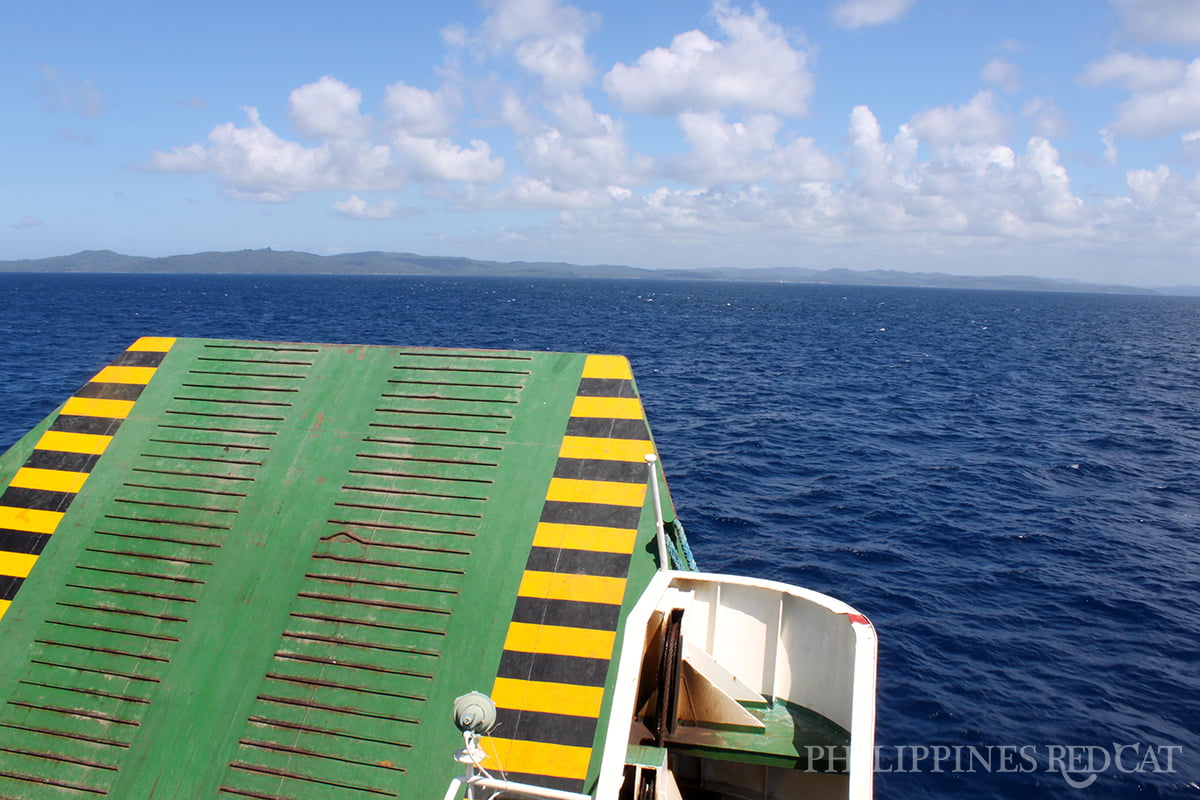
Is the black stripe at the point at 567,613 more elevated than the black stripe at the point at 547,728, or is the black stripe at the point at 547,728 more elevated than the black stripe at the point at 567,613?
the black stripe at the point at 567,613

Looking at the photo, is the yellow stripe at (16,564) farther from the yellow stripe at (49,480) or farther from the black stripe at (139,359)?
the black stripe at (139,359)

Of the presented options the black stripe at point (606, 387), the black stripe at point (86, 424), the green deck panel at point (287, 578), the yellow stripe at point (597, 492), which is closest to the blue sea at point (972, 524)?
the yellow stripe at point (597, 492)

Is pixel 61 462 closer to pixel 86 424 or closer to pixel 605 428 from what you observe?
pixel 86 424

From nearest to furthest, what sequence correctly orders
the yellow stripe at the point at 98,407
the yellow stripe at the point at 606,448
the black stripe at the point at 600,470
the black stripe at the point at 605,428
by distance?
the black stripe at the point at 600,470
the yellow stripe at the point at 606,448
the black stripe at the point at 605,428
the yellow stripe at the point at 98,407

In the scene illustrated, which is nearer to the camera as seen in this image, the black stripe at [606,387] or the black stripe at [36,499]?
the black stripe at [36,499]

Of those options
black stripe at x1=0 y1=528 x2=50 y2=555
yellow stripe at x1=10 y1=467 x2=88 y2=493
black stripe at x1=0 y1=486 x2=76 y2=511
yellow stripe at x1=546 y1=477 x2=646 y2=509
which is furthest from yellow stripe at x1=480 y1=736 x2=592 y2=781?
yellow stripe at x1=10 y1=467 x2=88 y2=493

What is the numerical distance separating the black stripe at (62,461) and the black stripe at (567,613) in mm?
6966

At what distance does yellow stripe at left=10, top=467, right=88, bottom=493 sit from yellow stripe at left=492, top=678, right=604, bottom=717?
23.2ft

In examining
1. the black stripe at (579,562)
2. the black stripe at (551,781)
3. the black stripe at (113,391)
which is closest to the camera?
the black stripe at (551,781)

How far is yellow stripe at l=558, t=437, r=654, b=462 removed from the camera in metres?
10.1

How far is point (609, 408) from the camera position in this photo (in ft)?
34.8

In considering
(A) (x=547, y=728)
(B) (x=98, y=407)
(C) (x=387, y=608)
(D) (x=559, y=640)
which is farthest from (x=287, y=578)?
(B) (x=98, y=407)

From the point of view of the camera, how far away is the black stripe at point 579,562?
8.95m

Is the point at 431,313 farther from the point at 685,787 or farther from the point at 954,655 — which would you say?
the point at 685,787
